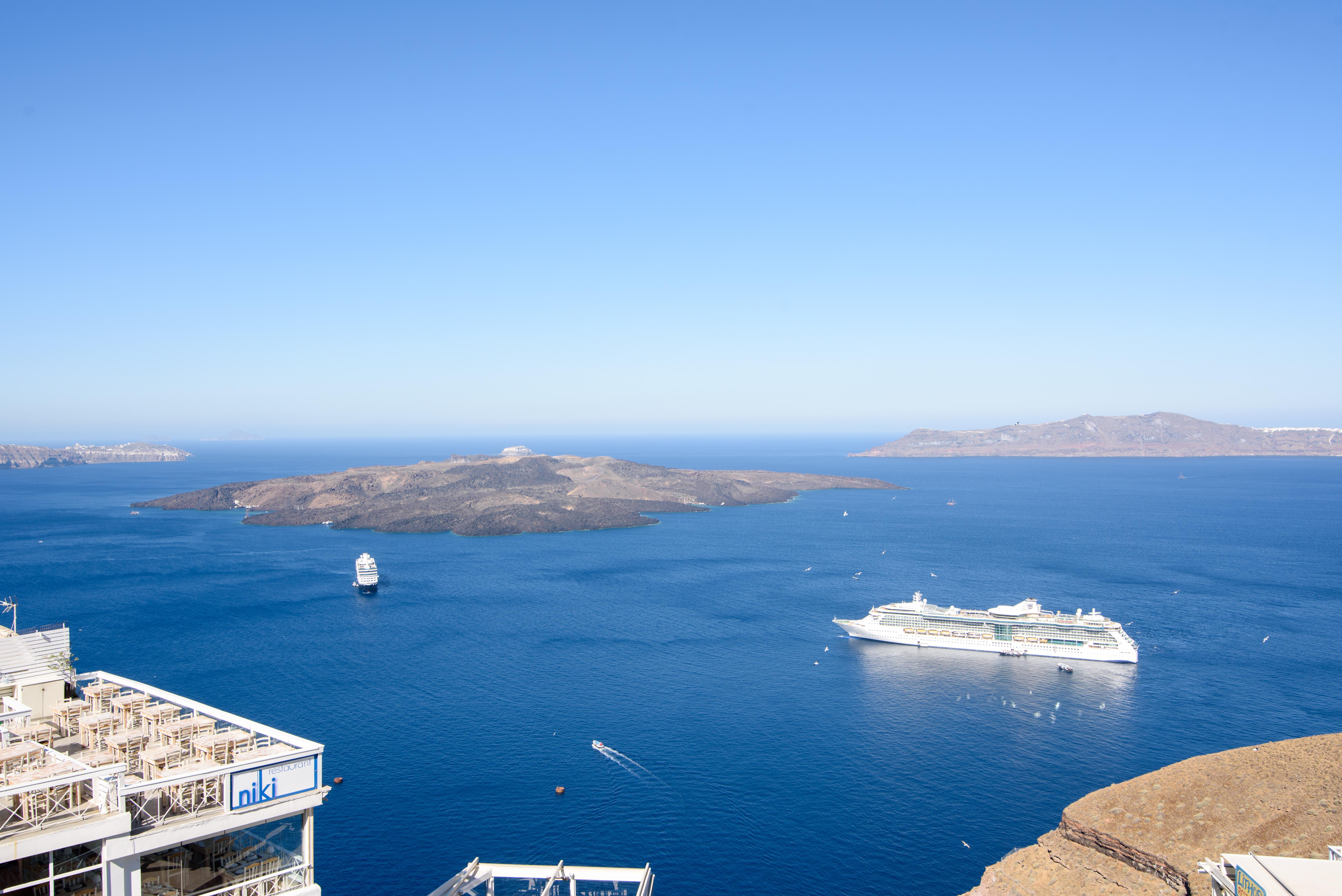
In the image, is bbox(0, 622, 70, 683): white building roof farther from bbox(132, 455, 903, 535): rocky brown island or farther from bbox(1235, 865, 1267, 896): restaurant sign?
bbox(132, 455, 903, 535): rocky brown island

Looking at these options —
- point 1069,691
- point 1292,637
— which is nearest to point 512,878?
point 1069,691

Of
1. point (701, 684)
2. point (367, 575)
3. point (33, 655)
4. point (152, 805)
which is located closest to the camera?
point (152, 805)

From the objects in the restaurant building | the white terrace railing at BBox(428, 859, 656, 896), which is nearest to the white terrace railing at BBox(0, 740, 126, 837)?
the restaurant building

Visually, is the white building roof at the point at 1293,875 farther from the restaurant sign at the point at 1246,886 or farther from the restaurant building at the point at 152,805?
the restaurant building at the point at 152,805

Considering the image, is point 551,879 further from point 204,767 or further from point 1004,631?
point 1004,631

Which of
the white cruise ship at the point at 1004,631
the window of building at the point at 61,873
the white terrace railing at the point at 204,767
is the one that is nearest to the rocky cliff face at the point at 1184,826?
the white terrace railing at the point at 204,767

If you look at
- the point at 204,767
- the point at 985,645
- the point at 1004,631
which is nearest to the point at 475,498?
the point at 985,645
